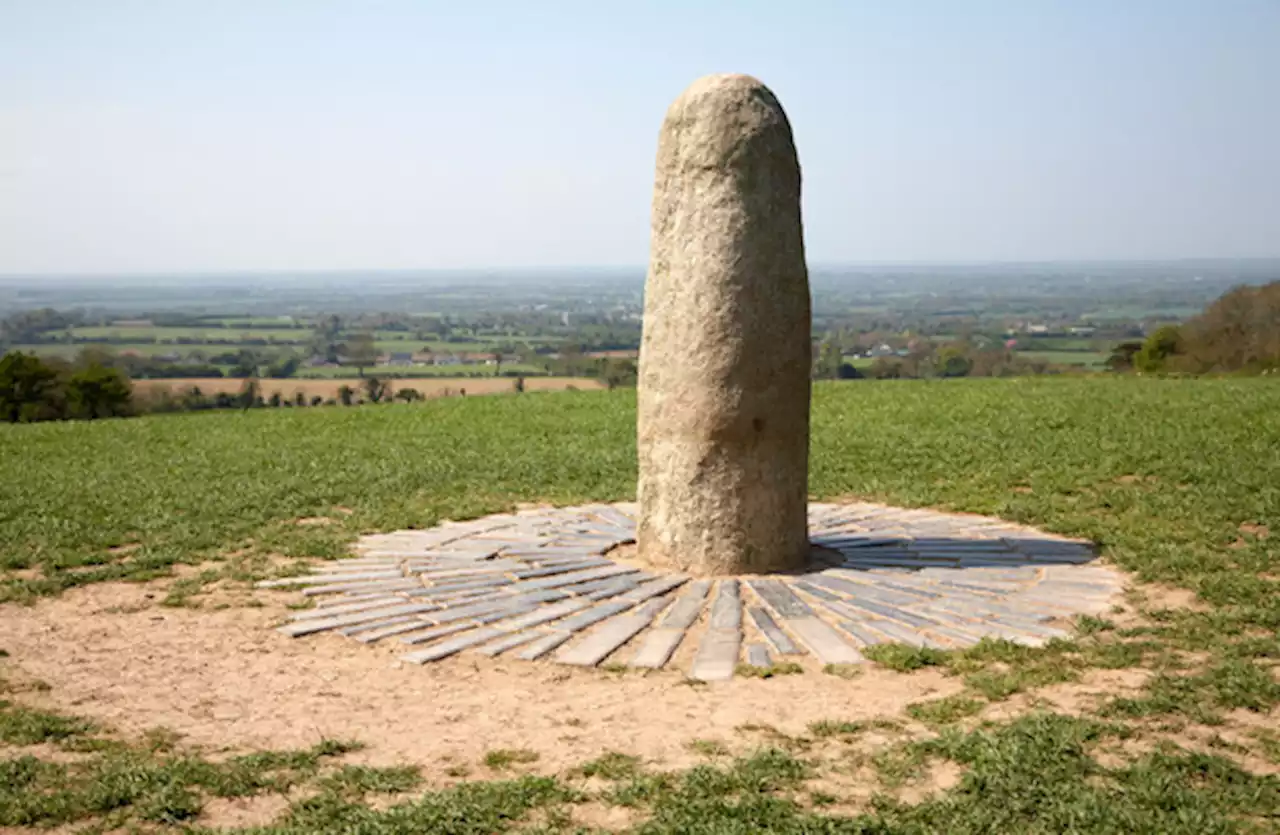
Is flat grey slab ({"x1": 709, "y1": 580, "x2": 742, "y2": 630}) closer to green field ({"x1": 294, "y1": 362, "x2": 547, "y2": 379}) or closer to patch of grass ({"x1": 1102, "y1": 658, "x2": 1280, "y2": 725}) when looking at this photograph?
patch of grass ({"x1": 1102, "y1": 658, "x2": 1280, "y2": 725})

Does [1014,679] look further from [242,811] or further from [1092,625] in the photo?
[242,811]

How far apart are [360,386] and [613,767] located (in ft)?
64.1

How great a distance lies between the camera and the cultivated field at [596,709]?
163 inches

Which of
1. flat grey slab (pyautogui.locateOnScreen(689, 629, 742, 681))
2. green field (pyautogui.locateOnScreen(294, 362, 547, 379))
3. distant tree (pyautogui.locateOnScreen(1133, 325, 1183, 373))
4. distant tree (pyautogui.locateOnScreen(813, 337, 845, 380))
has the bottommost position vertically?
green field (pyautogui.locateOnScreen(294, 362, 547, 379))

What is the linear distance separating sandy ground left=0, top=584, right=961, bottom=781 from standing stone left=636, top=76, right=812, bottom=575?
181 centimetres

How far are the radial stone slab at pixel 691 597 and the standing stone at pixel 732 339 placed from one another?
35 cm

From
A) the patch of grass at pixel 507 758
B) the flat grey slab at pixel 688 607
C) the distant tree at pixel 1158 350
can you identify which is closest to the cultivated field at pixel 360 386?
the distant tree at pixel 1158 350

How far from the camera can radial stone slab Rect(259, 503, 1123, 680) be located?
6.15 metres

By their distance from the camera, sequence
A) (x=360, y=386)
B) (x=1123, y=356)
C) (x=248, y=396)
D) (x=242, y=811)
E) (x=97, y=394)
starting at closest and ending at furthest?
1. (x=242, y=811)
2. (x=97, y=394)
3. (x=248, y=396)
4. (x=360, y=386)
5. (x=1123, y=356)

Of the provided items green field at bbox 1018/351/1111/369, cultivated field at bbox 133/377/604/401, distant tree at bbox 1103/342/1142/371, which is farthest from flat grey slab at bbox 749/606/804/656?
green field at bbox 1018/351/1111/369

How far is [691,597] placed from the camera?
22.6ft

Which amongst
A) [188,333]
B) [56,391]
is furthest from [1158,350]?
[188,333]

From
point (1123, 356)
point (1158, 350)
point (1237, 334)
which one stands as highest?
point (1237, 334)

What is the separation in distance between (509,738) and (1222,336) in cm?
2262
